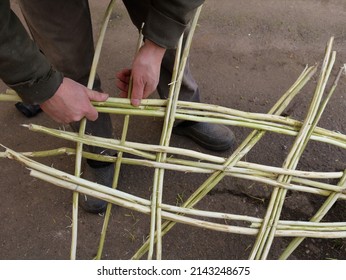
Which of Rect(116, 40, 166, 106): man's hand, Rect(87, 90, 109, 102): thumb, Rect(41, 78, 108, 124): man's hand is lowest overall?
Rect(41, 78, 108, 124): man's hand

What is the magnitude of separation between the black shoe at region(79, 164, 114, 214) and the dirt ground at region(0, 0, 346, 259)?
0.04 m

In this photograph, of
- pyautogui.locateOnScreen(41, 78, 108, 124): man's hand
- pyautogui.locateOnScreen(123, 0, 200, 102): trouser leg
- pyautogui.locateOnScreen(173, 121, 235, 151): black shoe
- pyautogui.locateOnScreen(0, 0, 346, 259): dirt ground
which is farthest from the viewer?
pyautogui.locateOnScreen(173, 121, 235, 151): black shoe

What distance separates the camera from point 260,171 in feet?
2.90

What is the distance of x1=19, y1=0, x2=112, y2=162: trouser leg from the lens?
1073 millimetres

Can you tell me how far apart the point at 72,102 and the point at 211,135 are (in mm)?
752

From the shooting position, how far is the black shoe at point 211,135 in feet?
5.09

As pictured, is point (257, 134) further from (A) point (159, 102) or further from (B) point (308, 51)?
(B) point (308, 51)

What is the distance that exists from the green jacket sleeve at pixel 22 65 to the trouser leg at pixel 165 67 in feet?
1.35

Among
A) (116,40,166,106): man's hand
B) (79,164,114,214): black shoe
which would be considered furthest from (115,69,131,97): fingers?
(79,164,114,214): black shoe

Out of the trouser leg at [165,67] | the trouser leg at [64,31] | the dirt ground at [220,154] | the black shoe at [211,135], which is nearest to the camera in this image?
the trouser leg at [64,31]

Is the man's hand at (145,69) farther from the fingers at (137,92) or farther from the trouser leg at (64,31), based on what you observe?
the trouser leg at (64,31)

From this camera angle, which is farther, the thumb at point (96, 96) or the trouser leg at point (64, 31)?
the trouser leg at point (64, 31)

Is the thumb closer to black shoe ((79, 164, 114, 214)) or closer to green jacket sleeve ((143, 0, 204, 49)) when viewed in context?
green jacket sleeve ((143, 0, 204, 49))

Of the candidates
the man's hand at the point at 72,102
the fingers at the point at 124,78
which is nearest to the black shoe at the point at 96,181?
the fingers at the point at 124,78
